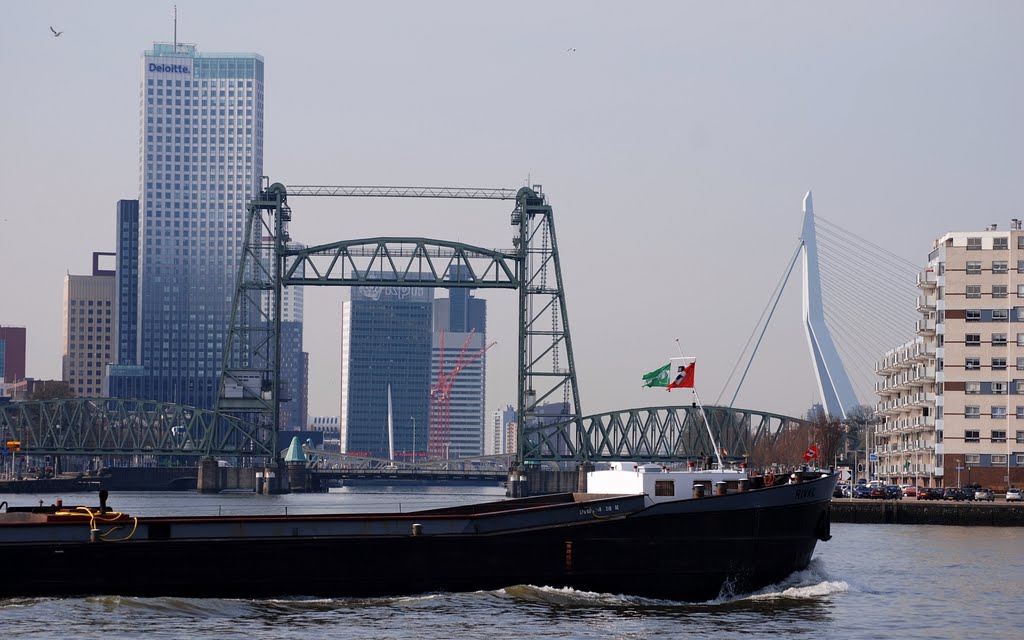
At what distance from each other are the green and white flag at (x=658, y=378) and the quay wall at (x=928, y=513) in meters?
48.4

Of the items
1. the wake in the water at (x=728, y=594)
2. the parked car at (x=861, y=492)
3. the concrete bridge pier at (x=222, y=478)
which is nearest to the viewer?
the wake in the water at (x=728, y=594)

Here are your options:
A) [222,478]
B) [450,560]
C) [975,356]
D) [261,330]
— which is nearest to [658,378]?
→ [450,560]

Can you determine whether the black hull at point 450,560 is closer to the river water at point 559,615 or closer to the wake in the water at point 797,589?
the wake in the water at point 797,589

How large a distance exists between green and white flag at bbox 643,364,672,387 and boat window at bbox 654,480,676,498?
503cm

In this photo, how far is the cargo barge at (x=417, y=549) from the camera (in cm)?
4256

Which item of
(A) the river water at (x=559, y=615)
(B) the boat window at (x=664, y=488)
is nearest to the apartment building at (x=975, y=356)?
(A) the river water at (x=559, y=615)

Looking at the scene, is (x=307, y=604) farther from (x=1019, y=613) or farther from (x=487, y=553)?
(x=1019, y=613)

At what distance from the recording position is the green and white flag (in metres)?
49.7

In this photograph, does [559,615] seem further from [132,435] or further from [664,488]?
[132,435]

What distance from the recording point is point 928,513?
93.8 m

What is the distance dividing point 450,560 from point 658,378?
1047cm

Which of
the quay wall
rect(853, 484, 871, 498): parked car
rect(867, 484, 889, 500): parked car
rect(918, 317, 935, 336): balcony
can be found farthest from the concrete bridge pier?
the quay wall

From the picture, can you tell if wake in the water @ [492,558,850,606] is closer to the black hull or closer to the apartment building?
the black hull

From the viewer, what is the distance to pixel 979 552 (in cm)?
6588
